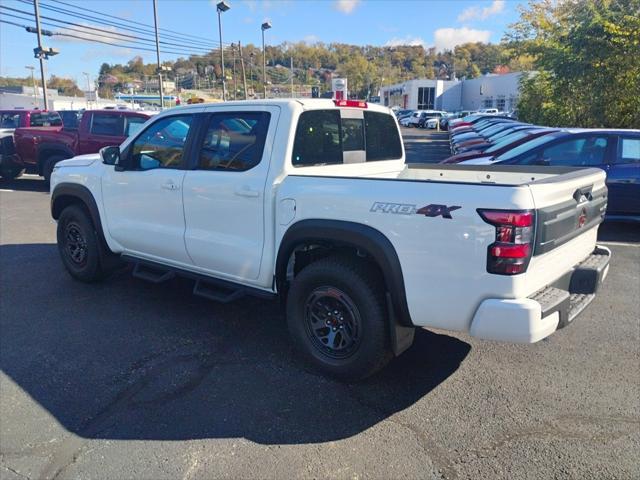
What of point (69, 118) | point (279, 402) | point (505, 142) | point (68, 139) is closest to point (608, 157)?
point (505, 142)

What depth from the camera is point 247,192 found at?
3881 millimetres

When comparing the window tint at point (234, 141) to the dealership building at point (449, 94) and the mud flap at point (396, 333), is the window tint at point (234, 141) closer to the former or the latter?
the mud flap at point (396, 333)

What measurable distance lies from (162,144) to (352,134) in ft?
5.79

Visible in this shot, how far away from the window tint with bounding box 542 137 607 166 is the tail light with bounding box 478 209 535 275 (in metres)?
5.90

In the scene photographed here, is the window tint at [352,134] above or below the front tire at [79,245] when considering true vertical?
above

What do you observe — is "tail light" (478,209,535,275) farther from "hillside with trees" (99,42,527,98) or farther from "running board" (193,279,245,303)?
"hillside with trees" (99,42,527,98)

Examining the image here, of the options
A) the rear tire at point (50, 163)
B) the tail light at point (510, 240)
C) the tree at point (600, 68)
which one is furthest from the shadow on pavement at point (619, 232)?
the rear tire at point (50, 163)

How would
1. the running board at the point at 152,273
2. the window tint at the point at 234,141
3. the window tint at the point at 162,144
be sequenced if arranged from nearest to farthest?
the window tint at the point at 234,141 → the window tint at the point at 162,144 → the running board at the point at 152,273

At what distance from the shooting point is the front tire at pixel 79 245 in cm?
545

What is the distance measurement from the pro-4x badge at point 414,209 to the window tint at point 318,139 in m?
0.99

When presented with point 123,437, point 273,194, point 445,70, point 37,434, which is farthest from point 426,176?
point 445,70

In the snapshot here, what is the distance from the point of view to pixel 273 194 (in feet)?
12.3

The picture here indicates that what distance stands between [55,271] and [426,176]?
4605 mm

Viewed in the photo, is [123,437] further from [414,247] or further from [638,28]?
[638,28]
